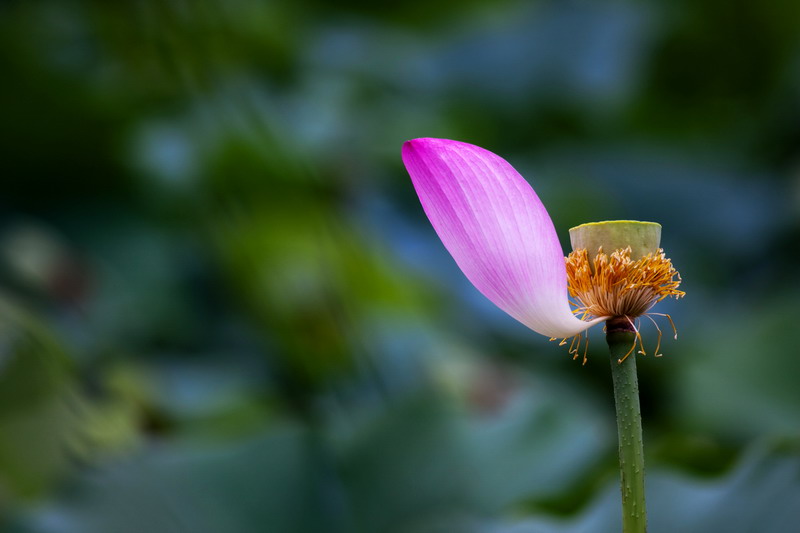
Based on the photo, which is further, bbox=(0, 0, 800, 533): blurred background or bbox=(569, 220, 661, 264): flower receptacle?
bbox=(0, 0, 800, 533): blurred background

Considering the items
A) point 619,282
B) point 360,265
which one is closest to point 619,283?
point 619,282

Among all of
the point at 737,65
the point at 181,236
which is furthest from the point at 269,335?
the point at 737,65

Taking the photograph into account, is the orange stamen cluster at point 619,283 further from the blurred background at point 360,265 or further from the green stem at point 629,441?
the blurred background at point 360,265

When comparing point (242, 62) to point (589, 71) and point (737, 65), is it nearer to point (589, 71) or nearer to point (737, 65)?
point (589, 71)

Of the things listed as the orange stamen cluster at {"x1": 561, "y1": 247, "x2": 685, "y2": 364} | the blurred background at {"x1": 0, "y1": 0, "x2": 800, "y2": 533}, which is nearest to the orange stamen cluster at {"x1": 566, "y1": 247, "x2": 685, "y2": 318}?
the orange stamen cluster at {"x1": 561, "y1": 247, "x2": 685, "y2": 364}

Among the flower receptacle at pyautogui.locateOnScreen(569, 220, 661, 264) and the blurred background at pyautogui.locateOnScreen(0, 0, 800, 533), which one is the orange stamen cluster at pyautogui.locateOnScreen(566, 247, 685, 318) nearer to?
the flower receptacle at pyautogui.locateOnScreen(569, 220, 661, 264)

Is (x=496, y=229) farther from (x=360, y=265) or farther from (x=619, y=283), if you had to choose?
(x=360, y=265)
